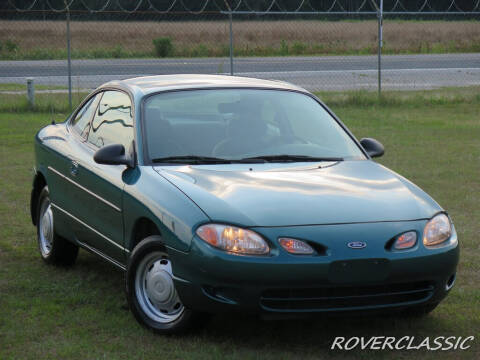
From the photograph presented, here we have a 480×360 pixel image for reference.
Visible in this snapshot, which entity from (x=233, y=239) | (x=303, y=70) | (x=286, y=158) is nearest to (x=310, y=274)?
(x=233, y=239)

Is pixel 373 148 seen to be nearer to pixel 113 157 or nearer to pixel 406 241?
pixel 406 241

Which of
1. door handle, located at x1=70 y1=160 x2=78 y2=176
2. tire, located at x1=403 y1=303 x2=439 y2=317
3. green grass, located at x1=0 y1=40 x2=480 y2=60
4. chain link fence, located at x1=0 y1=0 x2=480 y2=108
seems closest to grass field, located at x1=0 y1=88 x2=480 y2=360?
tire, located at x1=403 y1=303 x2=439 y2=317

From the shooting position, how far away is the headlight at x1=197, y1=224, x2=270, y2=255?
4.59 metres

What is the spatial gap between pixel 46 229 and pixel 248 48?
1199 inches

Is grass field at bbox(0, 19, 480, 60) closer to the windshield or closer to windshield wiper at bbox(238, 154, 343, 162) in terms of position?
the windshield

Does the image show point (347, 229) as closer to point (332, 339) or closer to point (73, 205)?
point (332, 339)

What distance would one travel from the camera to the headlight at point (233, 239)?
4.59m

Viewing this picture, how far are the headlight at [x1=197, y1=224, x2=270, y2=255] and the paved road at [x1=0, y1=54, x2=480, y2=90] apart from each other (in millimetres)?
19244

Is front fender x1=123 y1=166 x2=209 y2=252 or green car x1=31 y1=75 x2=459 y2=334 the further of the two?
front fender x1=123 y1=166 x2=209 y2=252

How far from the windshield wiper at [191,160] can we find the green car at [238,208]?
12mm

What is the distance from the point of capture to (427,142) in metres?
13.9

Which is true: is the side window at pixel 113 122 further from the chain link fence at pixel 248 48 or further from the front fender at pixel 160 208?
the chain link fence at pixel 248 48

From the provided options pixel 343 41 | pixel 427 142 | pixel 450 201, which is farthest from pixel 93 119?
pixel 343 41

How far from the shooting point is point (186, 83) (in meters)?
6.17
